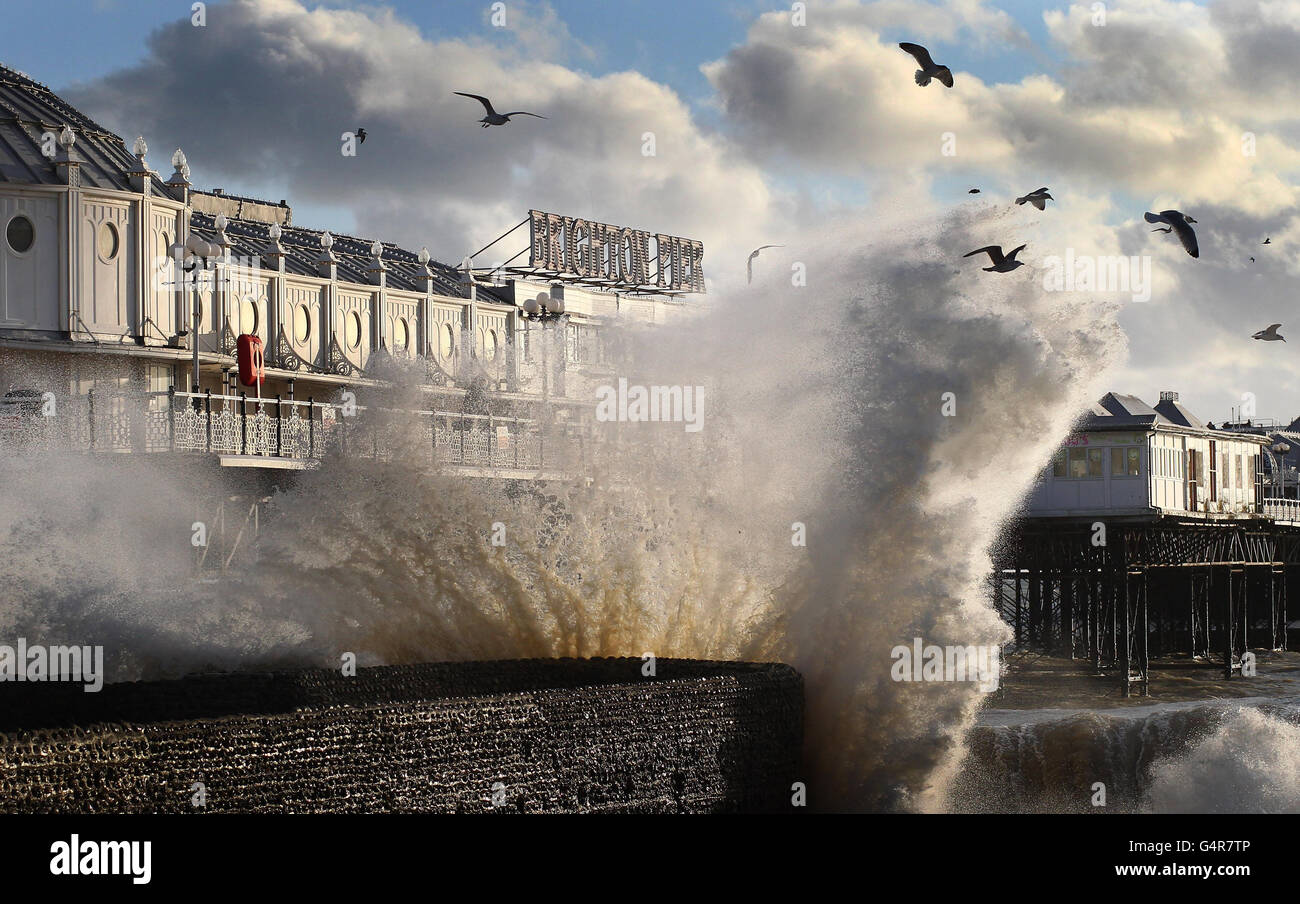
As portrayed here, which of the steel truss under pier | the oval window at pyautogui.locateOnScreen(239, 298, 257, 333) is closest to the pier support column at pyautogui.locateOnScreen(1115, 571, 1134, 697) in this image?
the steel truss under pier

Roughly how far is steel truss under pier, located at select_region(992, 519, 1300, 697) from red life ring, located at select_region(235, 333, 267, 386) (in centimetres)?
2008

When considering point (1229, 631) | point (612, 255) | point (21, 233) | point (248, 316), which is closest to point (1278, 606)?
point (1229, 631)

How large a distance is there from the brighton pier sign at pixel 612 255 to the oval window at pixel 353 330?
373 inches

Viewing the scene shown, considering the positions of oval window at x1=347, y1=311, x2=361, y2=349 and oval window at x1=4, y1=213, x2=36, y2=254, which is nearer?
oval window at x1=4, y1=213, x2=36, y2=254

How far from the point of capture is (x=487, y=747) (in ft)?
46.3

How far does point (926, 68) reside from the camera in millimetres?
21719

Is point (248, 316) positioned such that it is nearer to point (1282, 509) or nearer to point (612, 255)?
point (612, 255)

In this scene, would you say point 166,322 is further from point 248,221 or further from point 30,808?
point 30,808

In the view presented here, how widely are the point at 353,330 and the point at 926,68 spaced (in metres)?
25.1

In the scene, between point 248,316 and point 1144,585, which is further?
point 1144,585

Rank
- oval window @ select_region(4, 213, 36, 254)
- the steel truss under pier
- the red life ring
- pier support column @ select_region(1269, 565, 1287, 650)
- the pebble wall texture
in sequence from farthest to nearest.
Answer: pier support column @ select_region(1269, 565, 1287, 650)
the steel truss under pier
the red life ring
oval window @ select_region(4, 213, 36, 254)
the pebble wall texture

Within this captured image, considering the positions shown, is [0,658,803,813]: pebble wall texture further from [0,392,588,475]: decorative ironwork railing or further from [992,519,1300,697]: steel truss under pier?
[992,519,1300,697]: steel truss under pier

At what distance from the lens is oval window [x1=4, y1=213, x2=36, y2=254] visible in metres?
33.8
